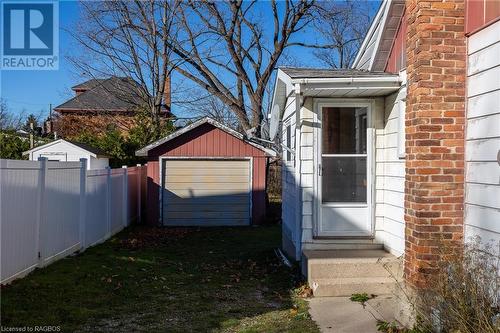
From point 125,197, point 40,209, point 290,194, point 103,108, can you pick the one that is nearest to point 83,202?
point 40,209

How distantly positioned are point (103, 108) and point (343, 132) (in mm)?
24328

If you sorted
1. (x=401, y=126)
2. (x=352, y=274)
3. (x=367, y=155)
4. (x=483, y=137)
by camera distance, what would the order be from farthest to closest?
(x=367, y=155)
(x=401, y=126)
(x=352, y=274)
(x=483, y=137)

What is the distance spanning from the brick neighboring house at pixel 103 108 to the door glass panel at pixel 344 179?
17.5m

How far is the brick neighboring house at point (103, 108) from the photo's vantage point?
25656mm

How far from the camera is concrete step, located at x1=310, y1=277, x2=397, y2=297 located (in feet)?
22.0

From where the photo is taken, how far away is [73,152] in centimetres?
1880

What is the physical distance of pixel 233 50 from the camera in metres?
24.8

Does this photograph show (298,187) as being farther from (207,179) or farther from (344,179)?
(207,179)

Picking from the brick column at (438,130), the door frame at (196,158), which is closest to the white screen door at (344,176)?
the brick column at (438,130)

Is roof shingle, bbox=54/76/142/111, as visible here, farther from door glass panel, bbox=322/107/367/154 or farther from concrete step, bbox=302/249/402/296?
concrete step, bbox=302/249/402/296

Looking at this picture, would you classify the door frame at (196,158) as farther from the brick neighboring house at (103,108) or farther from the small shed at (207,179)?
the brick neighboring house at (103,108)

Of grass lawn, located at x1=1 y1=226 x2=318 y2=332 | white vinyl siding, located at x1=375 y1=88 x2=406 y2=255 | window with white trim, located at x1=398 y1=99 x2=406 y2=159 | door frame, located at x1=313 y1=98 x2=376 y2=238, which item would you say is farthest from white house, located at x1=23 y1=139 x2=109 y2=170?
window with white trim, located at x1=398 y1=99 x2=406 y2=159

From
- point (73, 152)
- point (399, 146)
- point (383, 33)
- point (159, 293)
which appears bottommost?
point (159, 293)

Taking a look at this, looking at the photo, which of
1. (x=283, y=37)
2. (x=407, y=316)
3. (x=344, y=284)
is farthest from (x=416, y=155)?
(x=283, y=37)
